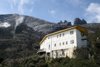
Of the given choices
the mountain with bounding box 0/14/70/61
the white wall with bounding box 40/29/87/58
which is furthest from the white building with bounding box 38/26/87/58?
the mountain with bounding box 0/14/70/61

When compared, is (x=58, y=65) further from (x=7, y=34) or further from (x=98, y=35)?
(x=7, y=34)

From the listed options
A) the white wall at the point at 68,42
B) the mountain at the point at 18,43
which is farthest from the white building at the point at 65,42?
the mountain at the point at 18,43

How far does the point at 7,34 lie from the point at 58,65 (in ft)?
302

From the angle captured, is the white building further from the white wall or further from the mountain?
the mountain

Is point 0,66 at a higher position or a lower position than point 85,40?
lower

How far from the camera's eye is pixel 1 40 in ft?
432

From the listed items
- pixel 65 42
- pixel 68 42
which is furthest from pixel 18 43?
pixel 68 42

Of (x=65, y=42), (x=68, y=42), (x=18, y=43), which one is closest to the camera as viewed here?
(x=68, y=42)

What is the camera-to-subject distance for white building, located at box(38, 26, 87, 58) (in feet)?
227

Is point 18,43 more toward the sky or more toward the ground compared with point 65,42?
more toward the sky

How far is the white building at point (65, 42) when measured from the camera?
6931cm

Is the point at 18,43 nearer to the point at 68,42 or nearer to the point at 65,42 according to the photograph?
the point at 65,42

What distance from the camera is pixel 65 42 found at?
242ft

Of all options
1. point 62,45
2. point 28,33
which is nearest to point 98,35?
point 62,45
